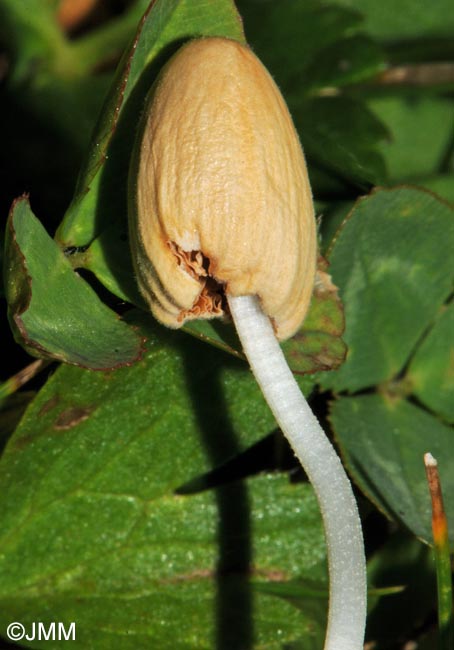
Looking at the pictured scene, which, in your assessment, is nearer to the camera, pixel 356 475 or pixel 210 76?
pixel 210 76

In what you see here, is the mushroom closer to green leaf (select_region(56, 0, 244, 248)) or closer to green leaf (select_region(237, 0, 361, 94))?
green leaf (select_region(56, 0, 244, 248))

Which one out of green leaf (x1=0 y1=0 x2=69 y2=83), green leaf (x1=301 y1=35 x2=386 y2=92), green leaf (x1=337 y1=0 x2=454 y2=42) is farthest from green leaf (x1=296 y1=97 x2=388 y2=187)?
green leaf (x1=0 y1=0 x2=69 y2=83)

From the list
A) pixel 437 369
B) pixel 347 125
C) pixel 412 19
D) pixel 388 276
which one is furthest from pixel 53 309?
pixel 412 19

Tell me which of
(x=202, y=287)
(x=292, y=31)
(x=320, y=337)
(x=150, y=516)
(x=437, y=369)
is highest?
(x=202, y=287)

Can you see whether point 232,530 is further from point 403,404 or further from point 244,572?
point 403,404

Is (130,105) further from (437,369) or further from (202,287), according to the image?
(437,369)

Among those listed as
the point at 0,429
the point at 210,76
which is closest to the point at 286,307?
the point at 210,76

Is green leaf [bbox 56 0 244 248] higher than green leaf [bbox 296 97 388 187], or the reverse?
green leaf [bbox 56 0 244 248]
